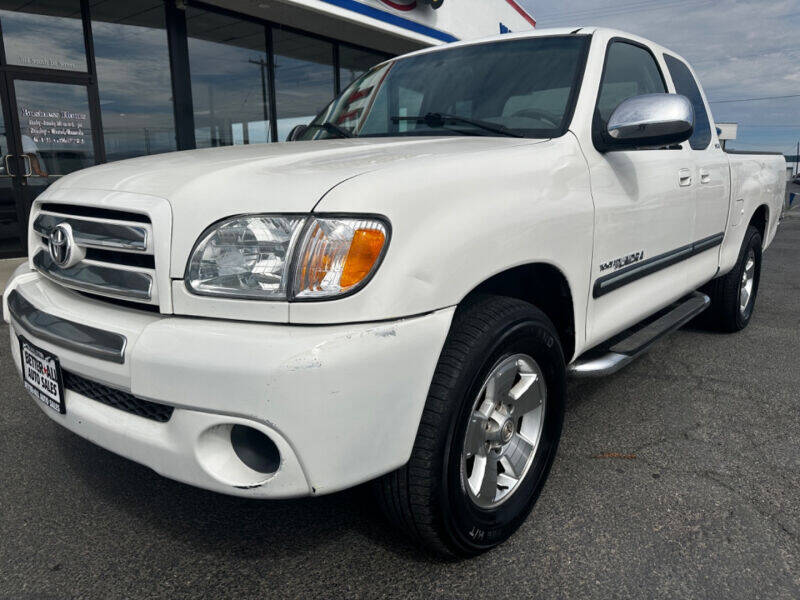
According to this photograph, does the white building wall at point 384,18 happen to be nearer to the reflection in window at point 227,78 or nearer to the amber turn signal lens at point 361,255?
the reflection in window at point 227,78

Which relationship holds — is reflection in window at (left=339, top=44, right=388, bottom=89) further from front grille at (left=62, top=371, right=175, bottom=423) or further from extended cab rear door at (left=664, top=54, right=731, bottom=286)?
front grille at (left=62, top=371, right=175, bottom=423)

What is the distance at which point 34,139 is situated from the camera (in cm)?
737

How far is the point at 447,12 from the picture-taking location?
11203 millimetres

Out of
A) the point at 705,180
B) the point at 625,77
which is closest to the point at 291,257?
the point at 625,77

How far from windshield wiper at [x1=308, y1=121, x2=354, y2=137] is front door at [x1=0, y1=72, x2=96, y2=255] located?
554 cm

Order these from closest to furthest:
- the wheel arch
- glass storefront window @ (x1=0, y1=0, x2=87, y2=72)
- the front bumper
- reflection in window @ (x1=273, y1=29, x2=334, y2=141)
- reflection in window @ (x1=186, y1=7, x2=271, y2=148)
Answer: the front bumper, the wheel arch, glass storefront window @ (x1=0, y1=0, x2=87, y2=72), reflection in window @ (x1=186, y1=7, x2=271, y2=148), reflection in window @ (x1=273, y1=29, x2=334, y2=141)

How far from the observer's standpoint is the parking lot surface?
6.03 feet

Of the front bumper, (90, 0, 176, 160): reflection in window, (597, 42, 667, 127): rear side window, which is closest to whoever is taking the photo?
the front bumper

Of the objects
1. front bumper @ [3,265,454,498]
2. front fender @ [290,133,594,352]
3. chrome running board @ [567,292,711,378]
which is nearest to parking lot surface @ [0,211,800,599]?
chrome running board @ [567,292,711,378]

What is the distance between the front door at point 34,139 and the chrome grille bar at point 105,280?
6.36 m

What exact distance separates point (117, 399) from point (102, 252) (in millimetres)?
408

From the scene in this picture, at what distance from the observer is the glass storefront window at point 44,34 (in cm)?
709

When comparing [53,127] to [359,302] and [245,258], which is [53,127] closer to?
[245,258]

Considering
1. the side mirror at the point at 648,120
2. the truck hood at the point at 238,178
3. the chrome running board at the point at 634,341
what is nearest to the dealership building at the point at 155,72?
the truck hood at the point at 238,178
